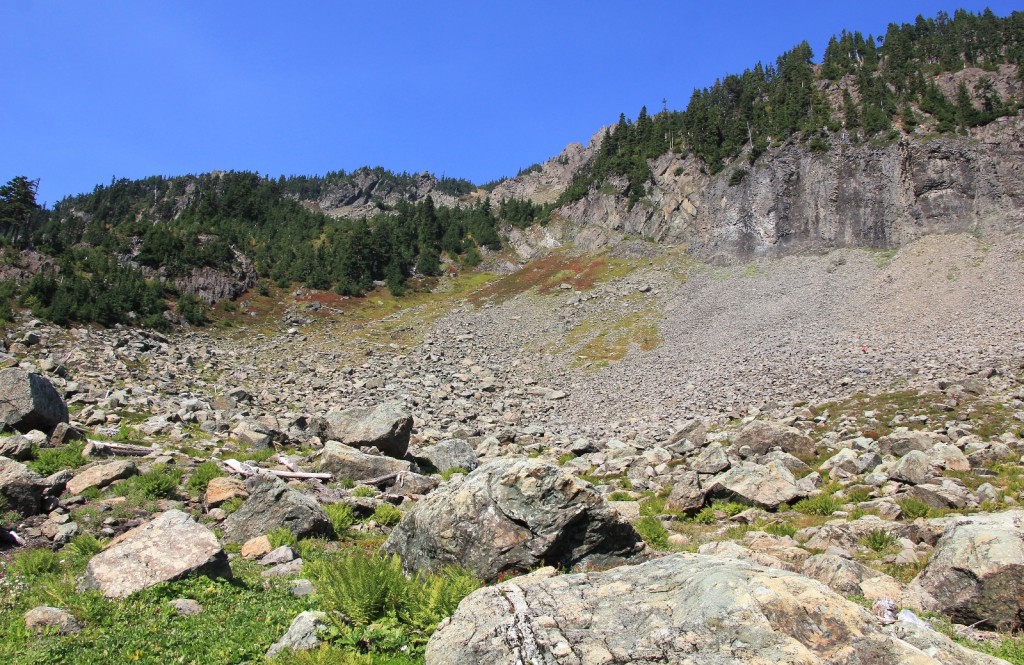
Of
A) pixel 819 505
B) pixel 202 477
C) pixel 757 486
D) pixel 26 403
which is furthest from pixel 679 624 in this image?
pixel 26 403

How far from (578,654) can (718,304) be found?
191 ft

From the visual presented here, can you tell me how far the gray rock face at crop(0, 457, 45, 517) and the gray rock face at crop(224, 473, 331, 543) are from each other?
12.0ft

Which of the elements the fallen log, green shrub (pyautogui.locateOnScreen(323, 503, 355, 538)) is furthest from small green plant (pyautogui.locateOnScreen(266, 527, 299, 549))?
the fallen log

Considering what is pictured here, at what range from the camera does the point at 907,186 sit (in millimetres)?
67062

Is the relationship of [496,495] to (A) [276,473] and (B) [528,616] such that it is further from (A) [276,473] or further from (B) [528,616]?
(A) [276,473]

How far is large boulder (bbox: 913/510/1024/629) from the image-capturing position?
303 inches

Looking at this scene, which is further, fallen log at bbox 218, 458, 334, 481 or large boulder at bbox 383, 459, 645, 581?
fallen log at bbox 218, 458, 334, 481

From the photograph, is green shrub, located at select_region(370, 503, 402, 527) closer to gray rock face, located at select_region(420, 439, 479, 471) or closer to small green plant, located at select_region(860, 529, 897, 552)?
gray rock face, located at select_region(420, 439, 479, 471)

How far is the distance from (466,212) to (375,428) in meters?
109

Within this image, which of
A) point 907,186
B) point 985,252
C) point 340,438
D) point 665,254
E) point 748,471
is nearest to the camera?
point 748,471

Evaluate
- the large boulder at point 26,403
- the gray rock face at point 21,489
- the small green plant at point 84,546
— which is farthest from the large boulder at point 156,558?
the large boulder at point 26,403

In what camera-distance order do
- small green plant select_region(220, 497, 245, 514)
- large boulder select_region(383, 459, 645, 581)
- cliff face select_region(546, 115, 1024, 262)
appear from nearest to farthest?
large boulder select_region(383, 459, 645, 581) → small green plant select_region(220, 497, 245, 514) → cliff face select_region(546, 115, 1024, 262)

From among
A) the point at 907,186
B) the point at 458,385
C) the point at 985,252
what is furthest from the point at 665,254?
the point at 458,385

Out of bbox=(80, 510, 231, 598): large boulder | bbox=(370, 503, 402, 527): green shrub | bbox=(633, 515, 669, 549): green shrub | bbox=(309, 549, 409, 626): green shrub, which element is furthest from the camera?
bbox=(370, 503, 402, 527): green shrub
